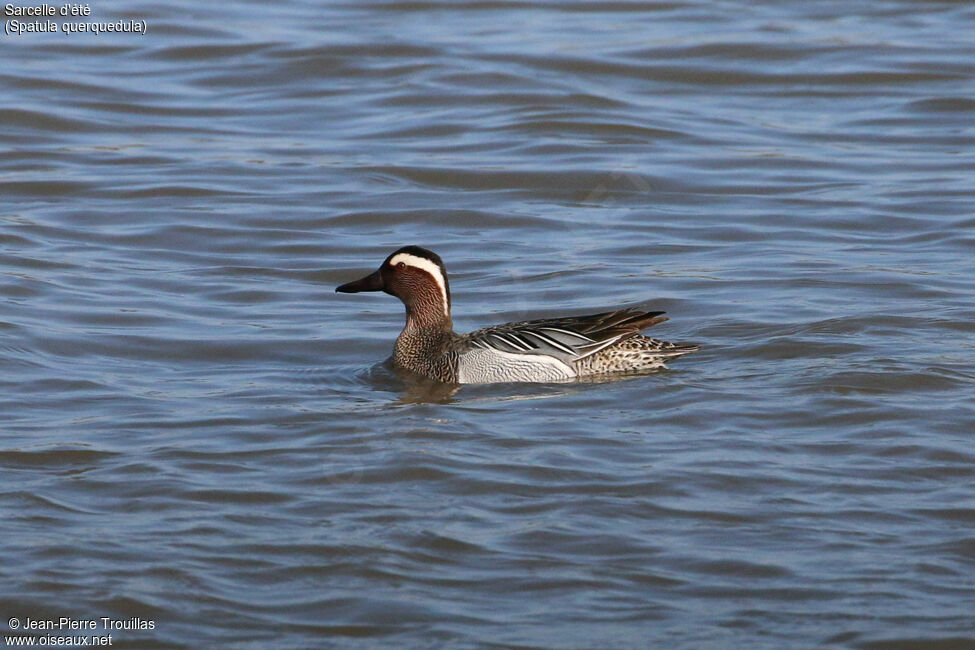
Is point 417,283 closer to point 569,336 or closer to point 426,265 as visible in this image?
point 426,265

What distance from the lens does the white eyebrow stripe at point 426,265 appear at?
8797 mm

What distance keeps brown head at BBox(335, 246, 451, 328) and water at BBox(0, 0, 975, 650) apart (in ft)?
1.36

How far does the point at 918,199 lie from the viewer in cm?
1222

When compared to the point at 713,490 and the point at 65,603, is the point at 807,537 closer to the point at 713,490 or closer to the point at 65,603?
the point at 713,490

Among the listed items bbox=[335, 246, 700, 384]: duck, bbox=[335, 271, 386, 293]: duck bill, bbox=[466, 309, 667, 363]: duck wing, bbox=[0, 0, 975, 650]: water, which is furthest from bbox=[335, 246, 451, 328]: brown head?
bbox=[466, 309, 667, 363]: duck wing

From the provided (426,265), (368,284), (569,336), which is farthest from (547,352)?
(368,284)

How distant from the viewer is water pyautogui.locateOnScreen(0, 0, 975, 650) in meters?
5.41

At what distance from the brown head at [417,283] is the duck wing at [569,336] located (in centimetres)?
57

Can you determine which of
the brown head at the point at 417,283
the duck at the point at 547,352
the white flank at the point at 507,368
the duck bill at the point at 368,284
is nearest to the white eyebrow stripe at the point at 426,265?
the brown head at the point at 417,283

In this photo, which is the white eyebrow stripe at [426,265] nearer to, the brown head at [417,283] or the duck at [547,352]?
the brown head at [417,283]

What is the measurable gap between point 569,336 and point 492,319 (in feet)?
4.52

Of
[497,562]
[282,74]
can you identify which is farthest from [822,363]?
[282,74]

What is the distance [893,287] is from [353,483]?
4.60 meters

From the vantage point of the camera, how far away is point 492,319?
31.7ft
